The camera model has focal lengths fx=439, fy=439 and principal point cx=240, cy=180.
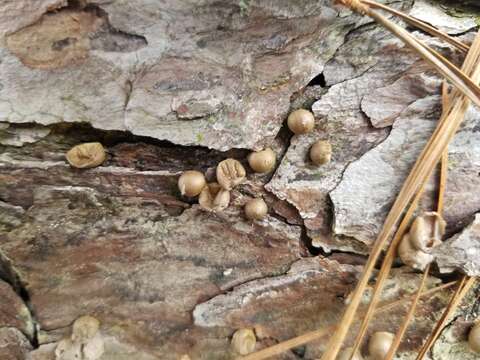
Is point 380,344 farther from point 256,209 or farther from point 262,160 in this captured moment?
point 262,160

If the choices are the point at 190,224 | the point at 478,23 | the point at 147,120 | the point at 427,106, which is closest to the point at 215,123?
the point at 147,120

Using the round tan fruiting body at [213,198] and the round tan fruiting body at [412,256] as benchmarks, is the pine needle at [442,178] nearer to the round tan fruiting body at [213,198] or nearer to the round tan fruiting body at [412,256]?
the round tan fruiting body at [412,256]

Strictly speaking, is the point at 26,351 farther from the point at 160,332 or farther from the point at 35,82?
the point at 35,82

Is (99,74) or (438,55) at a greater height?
(438,55)

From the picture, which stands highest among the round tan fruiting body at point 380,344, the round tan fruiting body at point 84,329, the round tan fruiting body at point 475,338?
the round tan fruiting body at point 475,338

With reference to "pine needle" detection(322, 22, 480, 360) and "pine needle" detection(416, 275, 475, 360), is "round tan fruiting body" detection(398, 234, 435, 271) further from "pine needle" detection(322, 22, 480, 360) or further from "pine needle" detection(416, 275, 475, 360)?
"pine needle" detection(416, 275, 475, 360)

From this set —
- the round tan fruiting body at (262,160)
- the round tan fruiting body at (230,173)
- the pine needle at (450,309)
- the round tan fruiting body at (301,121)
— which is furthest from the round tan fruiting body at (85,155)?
the pine needle at (450,309)
